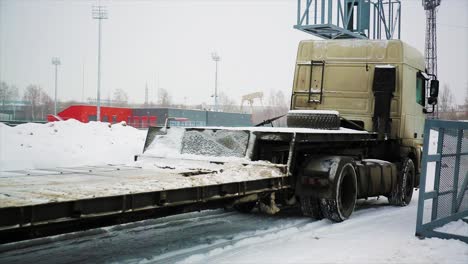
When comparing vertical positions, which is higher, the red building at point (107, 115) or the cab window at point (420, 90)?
the cab window at point (420, 90)

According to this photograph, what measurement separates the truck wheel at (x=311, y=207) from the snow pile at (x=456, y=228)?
1881 mm

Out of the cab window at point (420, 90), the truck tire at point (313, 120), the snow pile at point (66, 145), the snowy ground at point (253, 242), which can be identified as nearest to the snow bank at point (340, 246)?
the snowy ground at point (253, 242)

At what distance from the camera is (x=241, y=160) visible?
7727mm

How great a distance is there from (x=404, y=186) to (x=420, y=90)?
8.75 feet

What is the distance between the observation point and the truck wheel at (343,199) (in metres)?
8.50

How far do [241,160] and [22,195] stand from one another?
3580mm

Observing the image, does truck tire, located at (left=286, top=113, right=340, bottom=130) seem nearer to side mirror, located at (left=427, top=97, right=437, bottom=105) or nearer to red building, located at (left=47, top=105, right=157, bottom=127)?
side mirror, located at (left=427, top=97, right=437, bottom=105)

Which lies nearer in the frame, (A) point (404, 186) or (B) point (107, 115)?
(A) point (404, 186)

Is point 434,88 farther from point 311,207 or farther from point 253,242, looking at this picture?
point 253,242

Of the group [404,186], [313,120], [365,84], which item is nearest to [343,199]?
[313,120]

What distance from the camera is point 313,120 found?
10.5 m

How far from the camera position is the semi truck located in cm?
501

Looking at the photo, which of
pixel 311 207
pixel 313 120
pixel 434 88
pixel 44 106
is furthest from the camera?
pixel 44 106

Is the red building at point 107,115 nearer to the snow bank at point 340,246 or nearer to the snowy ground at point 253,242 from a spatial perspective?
the snowy ground at point 253,242
